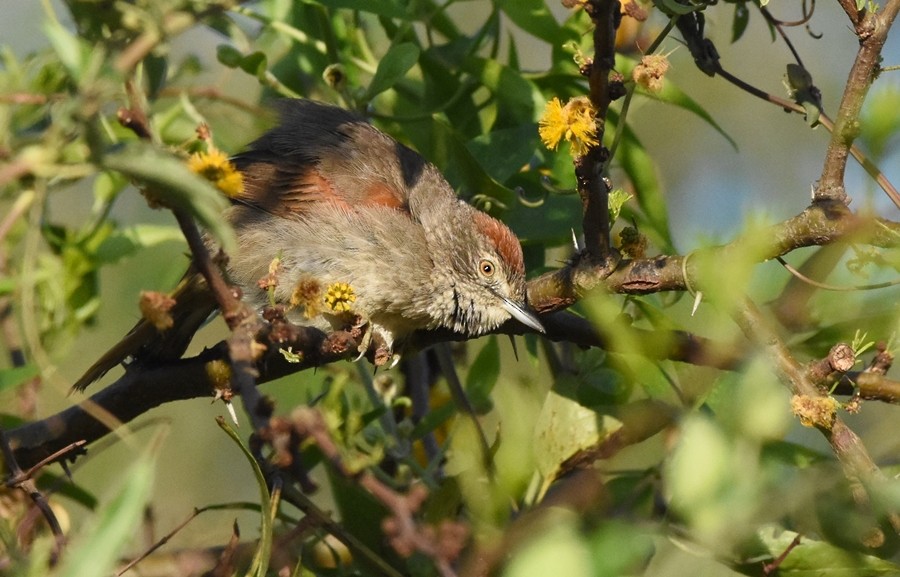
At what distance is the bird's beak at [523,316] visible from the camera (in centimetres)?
329

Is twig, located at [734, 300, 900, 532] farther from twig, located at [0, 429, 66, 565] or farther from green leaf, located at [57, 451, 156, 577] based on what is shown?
twig, located at [0, 429, 66, 565]

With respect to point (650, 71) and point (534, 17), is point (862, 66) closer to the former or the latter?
point (650, 71)

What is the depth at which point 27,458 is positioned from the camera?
3193mm

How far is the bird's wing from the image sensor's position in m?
4.60

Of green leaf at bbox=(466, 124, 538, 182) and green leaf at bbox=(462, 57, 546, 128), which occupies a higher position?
green leaf at bbox=(462, 57, 546, 128)

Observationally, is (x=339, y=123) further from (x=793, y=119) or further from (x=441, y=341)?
(x=793, y=119)

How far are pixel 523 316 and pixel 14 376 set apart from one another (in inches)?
62.7

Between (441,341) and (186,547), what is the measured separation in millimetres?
1226

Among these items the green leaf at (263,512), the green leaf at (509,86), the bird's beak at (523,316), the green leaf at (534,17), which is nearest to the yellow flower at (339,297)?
the green leaf at (263,512)

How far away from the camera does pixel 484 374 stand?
12.5 feet

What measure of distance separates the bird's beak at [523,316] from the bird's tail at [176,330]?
109 cm

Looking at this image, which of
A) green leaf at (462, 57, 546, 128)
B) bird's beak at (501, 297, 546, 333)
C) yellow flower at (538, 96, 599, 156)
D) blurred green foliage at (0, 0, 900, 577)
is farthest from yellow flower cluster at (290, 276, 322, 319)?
green leaf at (462, 57, 546, 128)

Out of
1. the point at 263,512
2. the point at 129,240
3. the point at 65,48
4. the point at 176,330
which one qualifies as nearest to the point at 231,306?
the point at 263,512

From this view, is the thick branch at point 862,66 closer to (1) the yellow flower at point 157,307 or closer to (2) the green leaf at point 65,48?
(1) the yellow flower at point 157,307
